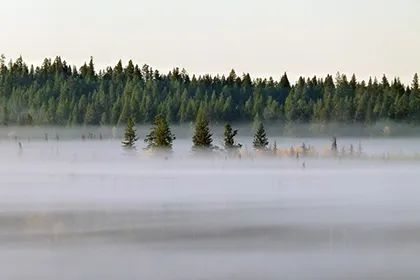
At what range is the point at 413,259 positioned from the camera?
1227 centimetres

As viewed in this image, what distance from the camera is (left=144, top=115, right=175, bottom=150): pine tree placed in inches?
1597

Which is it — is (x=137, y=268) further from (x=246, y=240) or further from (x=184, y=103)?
(x=184, y=103)

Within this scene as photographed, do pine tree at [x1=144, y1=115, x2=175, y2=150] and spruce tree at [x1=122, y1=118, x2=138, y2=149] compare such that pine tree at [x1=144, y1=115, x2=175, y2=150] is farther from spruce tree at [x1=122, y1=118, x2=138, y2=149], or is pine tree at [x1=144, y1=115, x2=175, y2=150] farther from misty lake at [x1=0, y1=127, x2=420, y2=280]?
misty lake at [x1=0, y1=127, x2=420, y2=280]

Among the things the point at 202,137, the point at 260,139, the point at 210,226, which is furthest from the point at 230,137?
the point at 210,226

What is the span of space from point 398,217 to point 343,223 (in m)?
1.67

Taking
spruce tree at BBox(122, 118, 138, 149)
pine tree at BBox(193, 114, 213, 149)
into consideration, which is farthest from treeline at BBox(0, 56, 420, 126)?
pine tree at BBox(193, 114, 213, 149)

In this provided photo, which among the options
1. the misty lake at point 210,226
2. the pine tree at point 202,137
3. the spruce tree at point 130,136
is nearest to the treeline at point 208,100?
the spruce tree at point 130,136

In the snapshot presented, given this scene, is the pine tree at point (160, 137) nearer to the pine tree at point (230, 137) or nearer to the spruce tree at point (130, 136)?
the spruce tree at point (130, 136)

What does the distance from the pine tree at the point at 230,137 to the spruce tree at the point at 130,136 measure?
14.3ft

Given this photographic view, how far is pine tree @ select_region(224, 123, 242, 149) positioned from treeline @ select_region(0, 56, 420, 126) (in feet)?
9.66

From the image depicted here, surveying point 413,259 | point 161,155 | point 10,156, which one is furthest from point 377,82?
point 413,259

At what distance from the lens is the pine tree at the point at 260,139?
42.5 metres

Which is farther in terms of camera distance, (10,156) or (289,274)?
(10,156)

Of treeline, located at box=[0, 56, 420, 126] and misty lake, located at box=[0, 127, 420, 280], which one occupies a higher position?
treeline, located at box=[0, 56, 420, 126]
